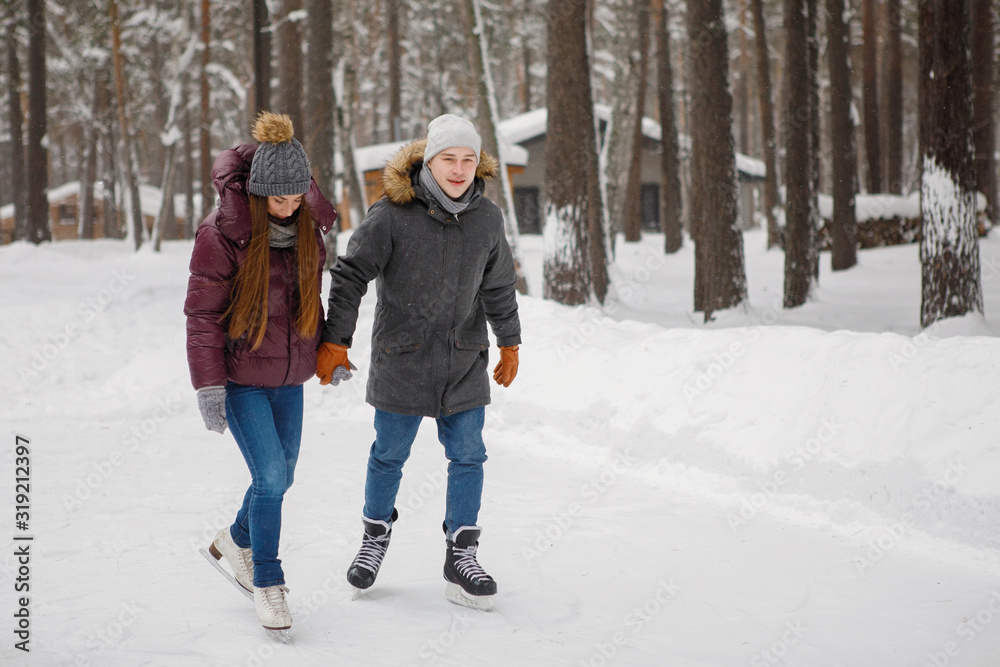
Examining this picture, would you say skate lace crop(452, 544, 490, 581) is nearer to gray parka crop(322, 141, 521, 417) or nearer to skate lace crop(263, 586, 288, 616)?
gray parka crop(322, 141, 521, 417)

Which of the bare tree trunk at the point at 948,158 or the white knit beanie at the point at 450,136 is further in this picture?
the bare tree trunk at the point at 948,158

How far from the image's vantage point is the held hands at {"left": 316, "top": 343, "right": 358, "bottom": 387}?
11.8 ft

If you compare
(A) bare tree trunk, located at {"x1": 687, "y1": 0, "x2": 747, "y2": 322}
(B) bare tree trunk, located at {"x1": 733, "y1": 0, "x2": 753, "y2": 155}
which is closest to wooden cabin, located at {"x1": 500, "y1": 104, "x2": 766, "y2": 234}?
(B) bare tree trunk, located at {"x1": 733, "y1": 0, "x2": 753, "y2": 155}

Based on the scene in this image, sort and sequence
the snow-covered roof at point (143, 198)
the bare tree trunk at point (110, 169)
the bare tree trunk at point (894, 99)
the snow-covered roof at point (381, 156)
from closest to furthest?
the bare tree trunk at point (894, 99) < the snow-covered roof at point (381, 156) < the bare tree trunk at point (110, 169) < the snow-covered roof at point (143, 198)

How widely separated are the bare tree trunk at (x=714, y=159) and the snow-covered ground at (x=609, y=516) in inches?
120

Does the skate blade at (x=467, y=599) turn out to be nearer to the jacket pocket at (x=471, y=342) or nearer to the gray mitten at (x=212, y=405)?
the jacket pocket at (x=471, y=342)

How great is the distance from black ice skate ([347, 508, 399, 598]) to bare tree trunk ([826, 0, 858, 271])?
1537cm

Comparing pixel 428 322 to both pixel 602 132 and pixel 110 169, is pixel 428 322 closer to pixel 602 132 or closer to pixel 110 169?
pixel 602 132

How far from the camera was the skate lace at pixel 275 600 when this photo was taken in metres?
3.34

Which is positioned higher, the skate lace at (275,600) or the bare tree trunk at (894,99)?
the bare tree trunk at (894,99)

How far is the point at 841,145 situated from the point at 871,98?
16.1ft

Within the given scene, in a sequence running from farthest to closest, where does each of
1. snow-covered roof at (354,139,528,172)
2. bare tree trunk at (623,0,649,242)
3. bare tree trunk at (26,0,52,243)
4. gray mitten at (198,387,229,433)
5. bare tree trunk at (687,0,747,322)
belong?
1. snow-covered roof at (354,139,528,172)
2. bare tree trunk at (623,0,649,242)
3. bare tree trunk at (26,0,52,243)
4. bare tree trunk at (687,0,747,322)
5. gray mitten at (198,387,229,433)

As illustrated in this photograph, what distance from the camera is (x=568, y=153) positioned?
10.8 metres

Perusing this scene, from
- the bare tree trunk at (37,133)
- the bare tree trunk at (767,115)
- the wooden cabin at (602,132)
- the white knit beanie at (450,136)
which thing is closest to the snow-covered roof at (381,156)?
the wooden cabin at (602,132)
